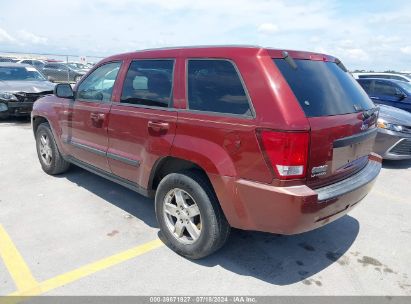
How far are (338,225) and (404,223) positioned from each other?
821mm

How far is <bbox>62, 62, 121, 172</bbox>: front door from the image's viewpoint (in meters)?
3.95

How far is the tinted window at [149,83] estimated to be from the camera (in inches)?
128

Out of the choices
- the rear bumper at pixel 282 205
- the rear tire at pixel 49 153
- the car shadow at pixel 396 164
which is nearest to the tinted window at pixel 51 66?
the rear tire at pixel 49 153

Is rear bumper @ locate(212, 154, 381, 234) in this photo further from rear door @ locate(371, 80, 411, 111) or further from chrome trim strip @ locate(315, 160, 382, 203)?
rear door @ locate(371, 80, 411, 111)

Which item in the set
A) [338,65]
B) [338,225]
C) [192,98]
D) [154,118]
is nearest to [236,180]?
[192,98]

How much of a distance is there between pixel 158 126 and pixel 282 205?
1350 millimetres

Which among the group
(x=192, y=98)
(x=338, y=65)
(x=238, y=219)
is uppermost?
(x=338, y=65)

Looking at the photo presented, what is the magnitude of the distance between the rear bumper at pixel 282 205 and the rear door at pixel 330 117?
0.13 metres

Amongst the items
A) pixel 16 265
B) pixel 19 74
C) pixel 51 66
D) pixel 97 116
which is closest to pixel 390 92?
pixel 97 116

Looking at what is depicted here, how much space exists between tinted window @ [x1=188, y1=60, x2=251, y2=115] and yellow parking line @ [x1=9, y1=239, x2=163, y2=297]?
57.1 inches

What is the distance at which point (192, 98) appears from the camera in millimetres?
3006

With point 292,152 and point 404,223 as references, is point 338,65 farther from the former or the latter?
point 404,223

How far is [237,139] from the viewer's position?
103 inches

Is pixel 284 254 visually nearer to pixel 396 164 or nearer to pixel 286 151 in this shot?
pixel 286 151
